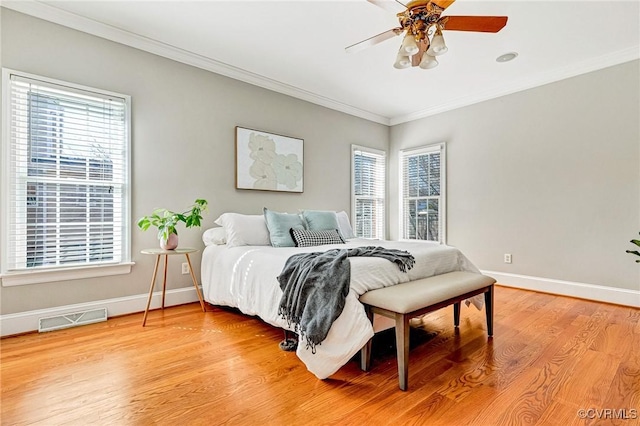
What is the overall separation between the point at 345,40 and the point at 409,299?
254 cm

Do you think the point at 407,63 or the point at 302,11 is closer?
the point at 407,63

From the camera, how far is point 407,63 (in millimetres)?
2404

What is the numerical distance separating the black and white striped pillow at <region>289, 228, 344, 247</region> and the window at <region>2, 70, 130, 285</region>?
1621 millimetres

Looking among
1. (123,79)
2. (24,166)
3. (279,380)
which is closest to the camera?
(279,380)

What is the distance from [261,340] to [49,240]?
1.96 meters

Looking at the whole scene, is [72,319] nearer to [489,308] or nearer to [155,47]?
[155,47]

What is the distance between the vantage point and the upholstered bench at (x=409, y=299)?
1811mm

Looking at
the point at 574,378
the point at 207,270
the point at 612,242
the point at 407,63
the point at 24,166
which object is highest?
the point at 407,63

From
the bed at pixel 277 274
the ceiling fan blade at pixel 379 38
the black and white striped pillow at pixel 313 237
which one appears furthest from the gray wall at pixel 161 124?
the ceiling fan blade at pixel 379 38

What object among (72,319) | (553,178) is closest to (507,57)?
(553,178)

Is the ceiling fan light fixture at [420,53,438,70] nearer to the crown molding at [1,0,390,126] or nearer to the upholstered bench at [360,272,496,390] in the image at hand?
the upholstered bench at [360,272,496,390]

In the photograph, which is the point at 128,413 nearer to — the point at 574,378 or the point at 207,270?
the point at 207,270

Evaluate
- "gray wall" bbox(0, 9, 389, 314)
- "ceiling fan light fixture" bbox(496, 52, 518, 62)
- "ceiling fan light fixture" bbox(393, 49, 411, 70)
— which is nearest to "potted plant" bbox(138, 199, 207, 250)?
"gray wall" bbox(0, 9, 389, 314)

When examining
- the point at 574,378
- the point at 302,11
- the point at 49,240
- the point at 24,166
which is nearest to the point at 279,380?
the point at 574,378
